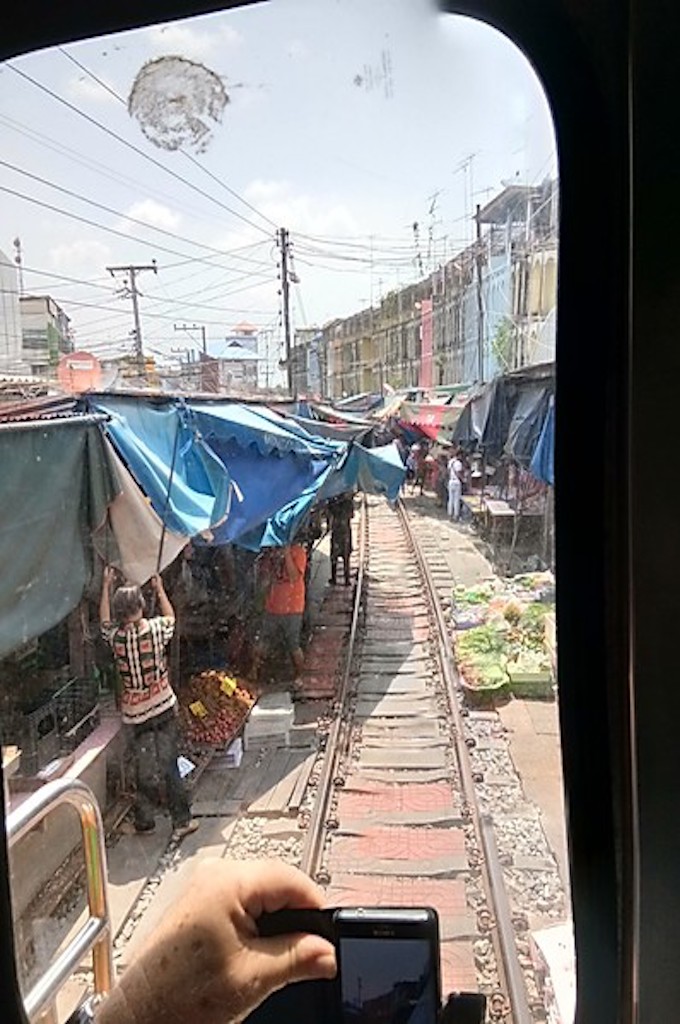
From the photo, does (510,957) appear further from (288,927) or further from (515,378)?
(515,378)

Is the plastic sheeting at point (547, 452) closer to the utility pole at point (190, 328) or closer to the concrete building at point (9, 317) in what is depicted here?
the utility pole at point (190, 328)

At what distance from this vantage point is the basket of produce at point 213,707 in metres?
1.22

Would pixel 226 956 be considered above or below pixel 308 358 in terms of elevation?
below

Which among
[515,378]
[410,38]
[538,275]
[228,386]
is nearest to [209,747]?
[228,386]

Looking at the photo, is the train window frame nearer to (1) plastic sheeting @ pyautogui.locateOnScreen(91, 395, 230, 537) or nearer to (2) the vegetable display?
(2) the vegetable display

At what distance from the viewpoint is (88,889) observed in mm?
1164

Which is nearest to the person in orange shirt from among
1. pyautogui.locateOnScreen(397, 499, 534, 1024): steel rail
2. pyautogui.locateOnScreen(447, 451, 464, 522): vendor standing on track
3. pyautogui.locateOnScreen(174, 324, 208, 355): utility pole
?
pyautogui.locateOnScreen(397, 499, 534, 1024): steel rail

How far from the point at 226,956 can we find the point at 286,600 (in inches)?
31.8

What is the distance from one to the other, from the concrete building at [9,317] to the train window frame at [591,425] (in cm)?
24

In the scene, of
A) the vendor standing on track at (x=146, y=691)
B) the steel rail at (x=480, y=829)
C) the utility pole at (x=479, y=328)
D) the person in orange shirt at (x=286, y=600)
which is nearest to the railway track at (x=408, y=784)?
the steel rail at (x=480, y=829)

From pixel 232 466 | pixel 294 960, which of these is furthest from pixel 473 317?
pixel 232 466

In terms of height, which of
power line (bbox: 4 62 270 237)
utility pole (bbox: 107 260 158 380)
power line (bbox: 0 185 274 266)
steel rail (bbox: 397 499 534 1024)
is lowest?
steel rail (bbox: 397 499 534 1024)

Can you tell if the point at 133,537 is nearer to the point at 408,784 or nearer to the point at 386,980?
the point at 408,784

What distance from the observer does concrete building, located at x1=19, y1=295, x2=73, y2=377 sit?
3.47ft
